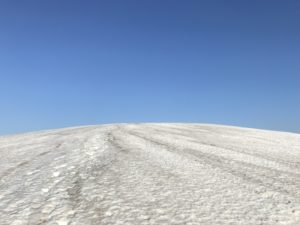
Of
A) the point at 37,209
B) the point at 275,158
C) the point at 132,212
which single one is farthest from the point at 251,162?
the point at 37,209

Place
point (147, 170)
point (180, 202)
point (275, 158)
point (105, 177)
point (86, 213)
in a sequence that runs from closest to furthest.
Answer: point (86, 213), point (180, 202), point (105, 177), point (147, 170), point (275, 158)

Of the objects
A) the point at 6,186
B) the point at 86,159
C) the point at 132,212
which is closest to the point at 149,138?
the point at 86,159

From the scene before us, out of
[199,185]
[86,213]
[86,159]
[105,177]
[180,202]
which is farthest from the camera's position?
[86,159]

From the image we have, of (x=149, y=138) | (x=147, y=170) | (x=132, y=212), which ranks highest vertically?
(x=149, y=138)

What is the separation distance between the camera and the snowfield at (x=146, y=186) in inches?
143

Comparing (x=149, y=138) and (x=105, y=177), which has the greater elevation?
(x=149, y=138)

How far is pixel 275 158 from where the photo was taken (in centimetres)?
691

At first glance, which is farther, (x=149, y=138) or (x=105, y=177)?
(x=149, y=138)

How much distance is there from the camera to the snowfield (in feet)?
11.9

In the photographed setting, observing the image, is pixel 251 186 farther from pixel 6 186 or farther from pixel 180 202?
pixel 6 186

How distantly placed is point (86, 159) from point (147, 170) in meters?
1.22

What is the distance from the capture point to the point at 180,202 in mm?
3982

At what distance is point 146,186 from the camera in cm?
454

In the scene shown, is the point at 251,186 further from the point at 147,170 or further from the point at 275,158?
the point at 275,158
